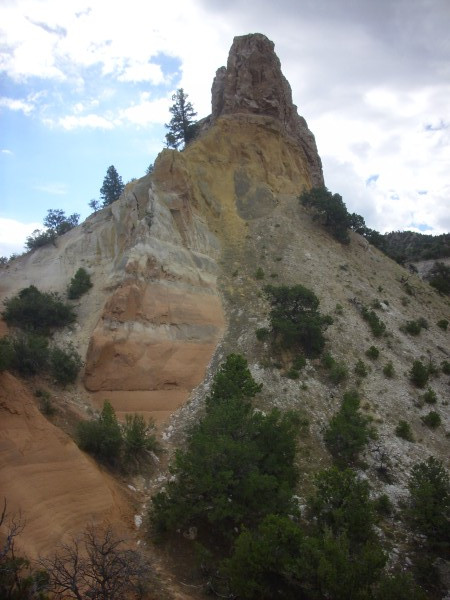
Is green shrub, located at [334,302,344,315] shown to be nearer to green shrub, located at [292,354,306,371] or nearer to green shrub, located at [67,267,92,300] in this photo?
green shrub, located at [292,354,306,371]

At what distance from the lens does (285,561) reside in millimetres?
12844

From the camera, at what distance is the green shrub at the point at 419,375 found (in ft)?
90.8

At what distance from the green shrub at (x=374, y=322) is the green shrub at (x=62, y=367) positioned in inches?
804

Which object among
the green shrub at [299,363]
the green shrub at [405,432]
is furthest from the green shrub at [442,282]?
the green shrub at [405,432]

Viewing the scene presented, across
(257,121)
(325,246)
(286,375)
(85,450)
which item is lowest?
(85,450)

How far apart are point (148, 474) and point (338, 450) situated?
943 centimetres

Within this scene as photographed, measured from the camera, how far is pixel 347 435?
21734 mm

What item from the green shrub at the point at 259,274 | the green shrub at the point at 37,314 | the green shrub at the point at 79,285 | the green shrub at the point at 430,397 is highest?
the green shrub at the point at 259,274

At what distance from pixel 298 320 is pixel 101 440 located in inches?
594

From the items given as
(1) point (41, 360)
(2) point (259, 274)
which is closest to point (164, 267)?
(2) point (259, 274)

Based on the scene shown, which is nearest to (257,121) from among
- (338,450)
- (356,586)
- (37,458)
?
(338,450)

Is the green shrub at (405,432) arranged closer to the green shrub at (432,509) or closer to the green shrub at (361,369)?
the green shrub at (361,369)

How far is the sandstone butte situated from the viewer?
55.7 ft

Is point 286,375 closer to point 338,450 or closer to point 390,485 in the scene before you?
point 338,450
